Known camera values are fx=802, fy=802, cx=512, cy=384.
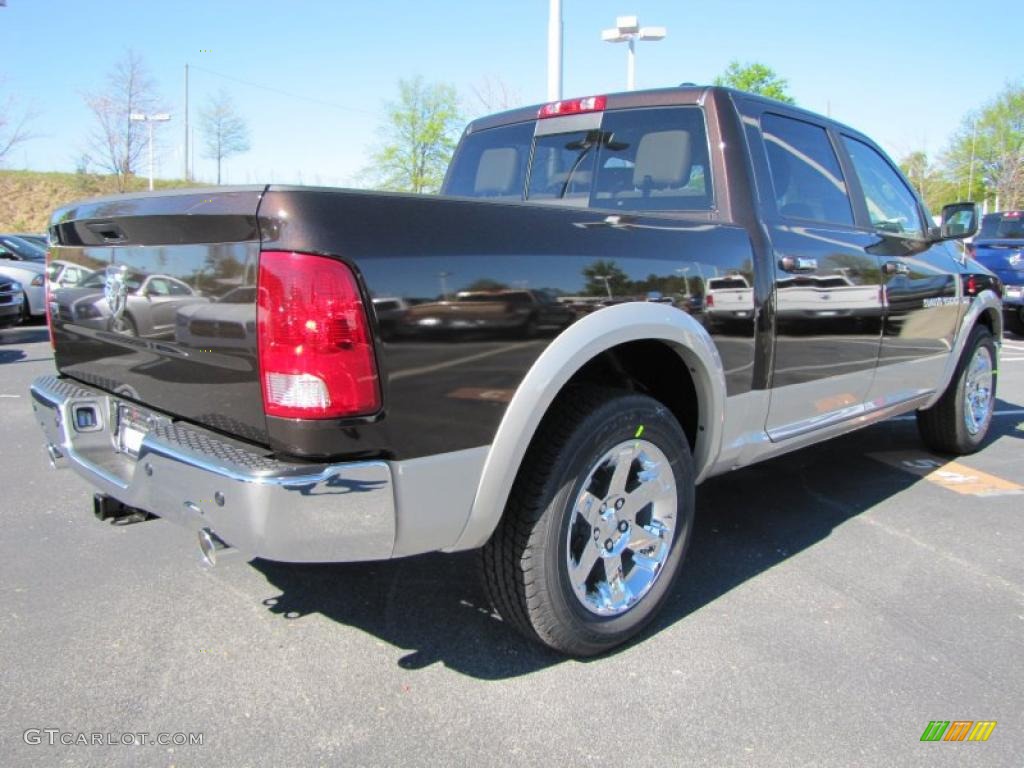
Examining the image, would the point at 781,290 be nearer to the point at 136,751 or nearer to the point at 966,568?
the point at 966,568

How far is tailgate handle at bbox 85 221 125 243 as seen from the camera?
246 centimetres

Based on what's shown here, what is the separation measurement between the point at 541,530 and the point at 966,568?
2.18 metres

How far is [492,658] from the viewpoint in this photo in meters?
2.67

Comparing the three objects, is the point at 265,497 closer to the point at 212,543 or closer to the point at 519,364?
the point at 212,543

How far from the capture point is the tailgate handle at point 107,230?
8.08ft

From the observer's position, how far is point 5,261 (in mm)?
12453

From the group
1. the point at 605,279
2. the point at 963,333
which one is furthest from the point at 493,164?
the point at 963,333

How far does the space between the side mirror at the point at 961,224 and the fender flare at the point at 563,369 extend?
95.9 inches

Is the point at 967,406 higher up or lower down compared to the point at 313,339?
lower down

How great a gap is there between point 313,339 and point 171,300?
613 mm

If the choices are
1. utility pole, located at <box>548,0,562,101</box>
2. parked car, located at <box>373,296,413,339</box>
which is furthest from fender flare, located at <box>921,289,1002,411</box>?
utility pole, located at <box>548,0,562,101</box>

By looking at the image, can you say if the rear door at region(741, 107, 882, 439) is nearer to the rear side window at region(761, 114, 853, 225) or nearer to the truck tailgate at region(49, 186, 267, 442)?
the rear side window at region(761, 114, 853, 225)

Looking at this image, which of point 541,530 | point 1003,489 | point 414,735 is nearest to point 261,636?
point 414,735

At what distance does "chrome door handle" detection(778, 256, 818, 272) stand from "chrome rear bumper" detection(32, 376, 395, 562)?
1973 millimetres
